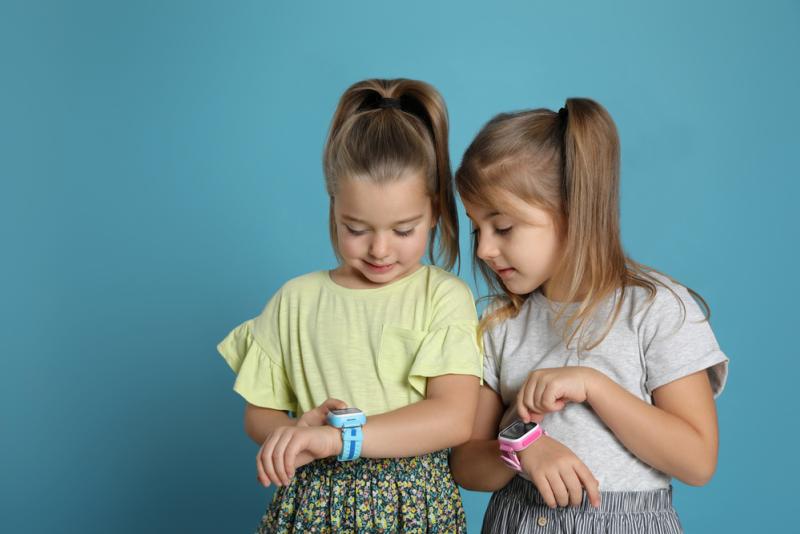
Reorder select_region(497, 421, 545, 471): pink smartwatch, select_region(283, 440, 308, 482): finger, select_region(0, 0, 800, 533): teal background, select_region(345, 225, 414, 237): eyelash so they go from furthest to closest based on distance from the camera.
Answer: select_region(0, 0, 800, 533): teal background, select_region(345, 225, 414, 237): eyelash, select_region(497, 421, 545, 471): pink smartwatch, select_region(283, 440, 308, 482): finger

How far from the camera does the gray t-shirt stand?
1661mm

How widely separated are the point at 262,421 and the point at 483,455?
0.41 meters

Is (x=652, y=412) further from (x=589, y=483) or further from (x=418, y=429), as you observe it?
(x=418, y=429)

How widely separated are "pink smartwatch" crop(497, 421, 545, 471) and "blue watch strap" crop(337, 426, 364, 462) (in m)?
0.25

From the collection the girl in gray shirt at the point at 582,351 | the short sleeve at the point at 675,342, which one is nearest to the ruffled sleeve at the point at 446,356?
the girl in gray shirt at the point at 582,351

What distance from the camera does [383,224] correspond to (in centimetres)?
170

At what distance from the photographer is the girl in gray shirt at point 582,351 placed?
5.34 ft

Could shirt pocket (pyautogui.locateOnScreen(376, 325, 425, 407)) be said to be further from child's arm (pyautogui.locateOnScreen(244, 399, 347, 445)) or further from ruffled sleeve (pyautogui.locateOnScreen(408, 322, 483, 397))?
child's arm (pyautogui.locateOnScreen(244, 399, 347, 445))

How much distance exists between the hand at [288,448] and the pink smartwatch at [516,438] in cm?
29

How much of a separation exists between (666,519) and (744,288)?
1.30m

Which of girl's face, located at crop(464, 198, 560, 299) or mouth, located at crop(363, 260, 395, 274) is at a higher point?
girl's face, located at crop(464, 198, 560, 299)

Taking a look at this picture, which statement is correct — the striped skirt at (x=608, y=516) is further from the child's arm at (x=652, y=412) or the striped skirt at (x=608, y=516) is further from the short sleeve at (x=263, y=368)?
the short sleeve at (x=263, y=368)

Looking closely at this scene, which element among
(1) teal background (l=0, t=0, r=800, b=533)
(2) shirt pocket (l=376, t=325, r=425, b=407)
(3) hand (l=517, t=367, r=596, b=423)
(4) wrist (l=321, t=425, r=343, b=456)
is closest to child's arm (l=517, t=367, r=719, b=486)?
(3) hand (l=517, t=367, r=596, b=423)

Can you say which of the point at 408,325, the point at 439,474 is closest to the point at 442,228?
the point at 408,325
